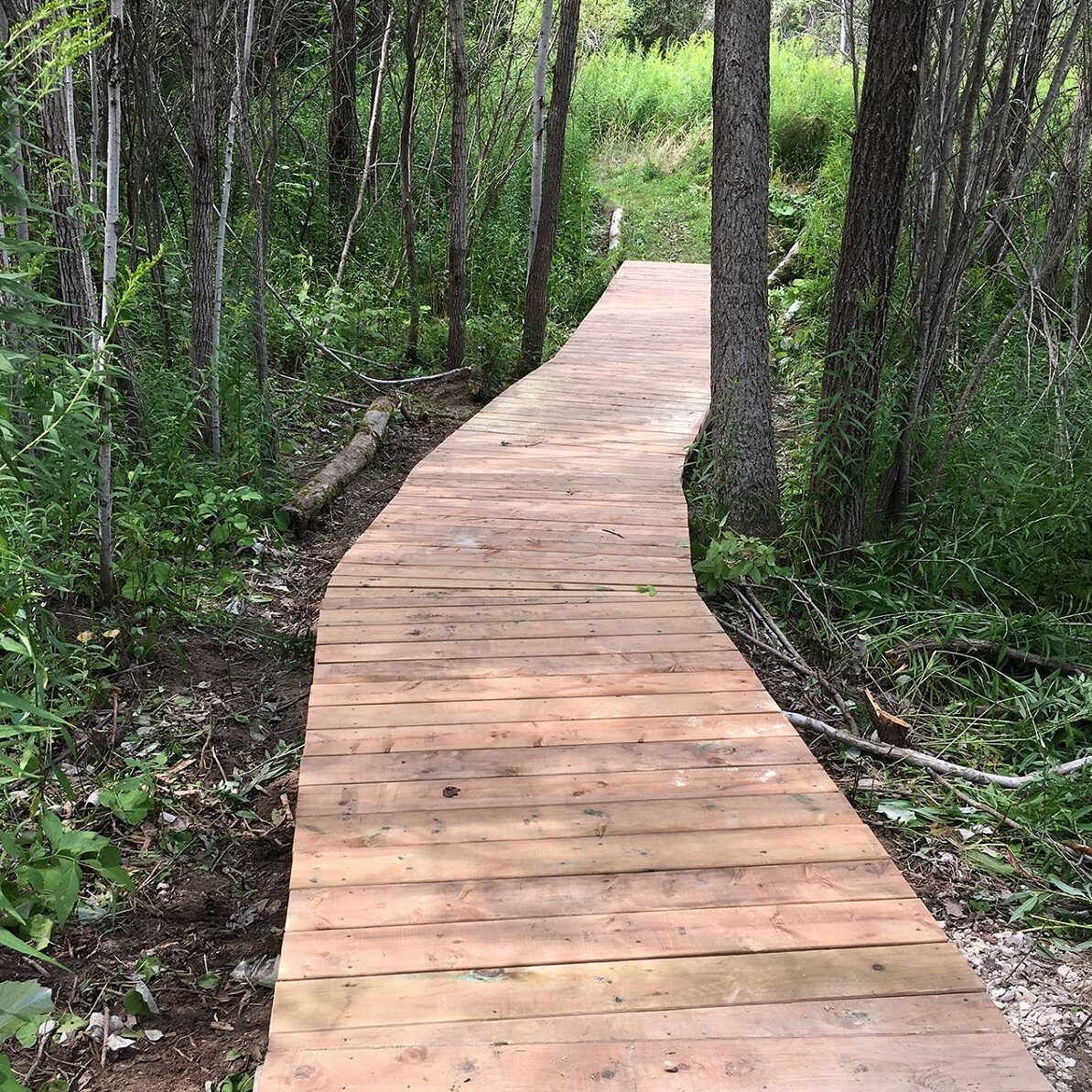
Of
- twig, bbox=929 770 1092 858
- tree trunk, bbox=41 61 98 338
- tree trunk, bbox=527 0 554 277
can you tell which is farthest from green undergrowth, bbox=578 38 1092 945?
tree trunk, bbox=527 0 554 277

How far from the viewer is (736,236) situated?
510cm

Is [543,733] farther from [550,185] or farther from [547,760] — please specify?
[550,185]

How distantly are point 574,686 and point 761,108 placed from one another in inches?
132

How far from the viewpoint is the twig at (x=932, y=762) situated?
3.53 m

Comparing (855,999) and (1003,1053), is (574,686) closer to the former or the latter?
(855,999)

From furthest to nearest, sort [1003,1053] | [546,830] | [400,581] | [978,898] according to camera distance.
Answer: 1. [400,581]
2. [978,898]
3. [546,830]
4. [1003,1053]

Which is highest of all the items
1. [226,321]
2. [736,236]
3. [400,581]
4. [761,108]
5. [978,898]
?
[761,108]

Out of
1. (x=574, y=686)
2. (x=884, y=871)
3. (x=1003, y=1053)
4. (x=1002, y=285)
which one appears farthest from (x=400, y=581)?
(x=1002, y=285)

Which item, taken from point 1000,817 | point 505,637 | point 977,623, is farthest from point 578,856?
point 977,623

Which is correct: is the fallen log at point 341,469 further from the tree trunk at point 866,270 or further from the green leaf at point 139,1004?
the green leaf at point 139,1004

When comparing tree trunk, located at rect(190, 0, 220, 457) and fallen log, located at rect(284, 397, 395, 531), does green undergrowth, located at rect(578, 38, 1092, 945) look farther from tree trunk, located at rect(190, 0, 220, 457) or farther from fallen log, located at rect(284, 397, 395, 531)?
tree trunk, located at rect(190, 0, 220, 457)

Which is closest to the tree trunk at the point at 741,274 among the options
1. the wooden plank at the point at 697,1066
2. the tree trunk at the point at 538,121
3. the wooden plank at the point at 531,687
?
the wooden plank at the point at 531,687

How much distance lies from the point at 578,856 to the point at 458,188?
689 cm

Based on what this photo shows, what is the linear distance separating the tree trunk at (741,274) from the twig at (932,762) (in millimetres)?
1514
